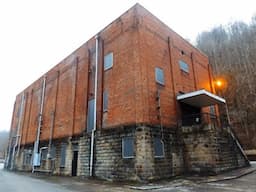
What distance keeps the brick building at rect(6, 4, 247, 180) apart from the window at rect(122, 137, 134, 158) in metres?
0.05

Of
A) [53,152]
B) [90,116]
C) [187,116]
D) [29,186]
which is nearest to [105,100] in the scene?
[90,116]

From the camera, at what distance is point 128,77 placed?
12.1 metres

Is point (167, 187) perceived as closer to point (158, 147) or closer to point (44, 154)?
point (158, 147)

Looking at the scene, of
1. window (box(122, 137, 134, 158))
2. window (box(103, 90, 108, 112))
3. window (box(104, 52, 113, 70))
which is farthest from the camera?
window (box(104, 52, 113, 70))

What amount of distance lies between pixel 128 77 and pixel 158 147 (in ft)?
13.9

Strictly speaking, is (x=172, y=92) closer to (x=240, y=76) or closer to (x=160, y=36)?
(x=160, y=36)

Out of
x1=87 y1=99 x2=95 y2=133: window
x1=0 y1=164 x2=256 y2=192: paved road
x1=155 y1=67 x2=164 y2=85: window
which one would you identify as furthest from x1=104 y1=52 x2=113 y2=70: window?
x1=0 y1=164 x2=256 y2=192: paved road

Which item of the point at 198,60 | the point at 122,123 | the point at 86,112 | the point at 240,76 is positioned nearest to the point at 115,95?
the point at 122,123

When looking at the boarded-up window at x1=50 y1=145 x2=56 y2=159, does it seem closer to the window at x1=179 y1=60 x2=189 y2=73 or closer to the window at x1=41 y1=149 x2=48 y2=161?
the window at x1=41 y1=149 x2=48 y2=161

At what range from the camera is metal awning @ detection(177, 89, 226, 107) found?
12406 millimetres

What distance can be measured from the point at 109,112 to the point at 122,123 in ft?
4.73

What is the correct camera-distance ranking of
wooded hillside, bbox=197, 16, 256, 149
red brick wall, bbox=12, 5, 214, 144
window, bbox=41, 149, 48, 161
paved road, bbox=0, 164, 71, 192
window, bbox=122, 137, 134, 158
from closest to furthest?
paved road, bbox=0, 164, 71, 192, window, bbox=122, 137, 134, 158, red brick wall, bbox=12, 5, 214, 144, window, bbox=41, 149, 48, 161, wooded hillside, bbox=197, 16, 256, 149

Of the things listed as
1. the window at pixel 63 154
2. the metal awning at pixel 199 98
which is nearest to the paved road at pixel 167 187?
the metal awning at pixel 199 98

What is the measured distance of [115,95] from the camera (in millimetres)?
12664
